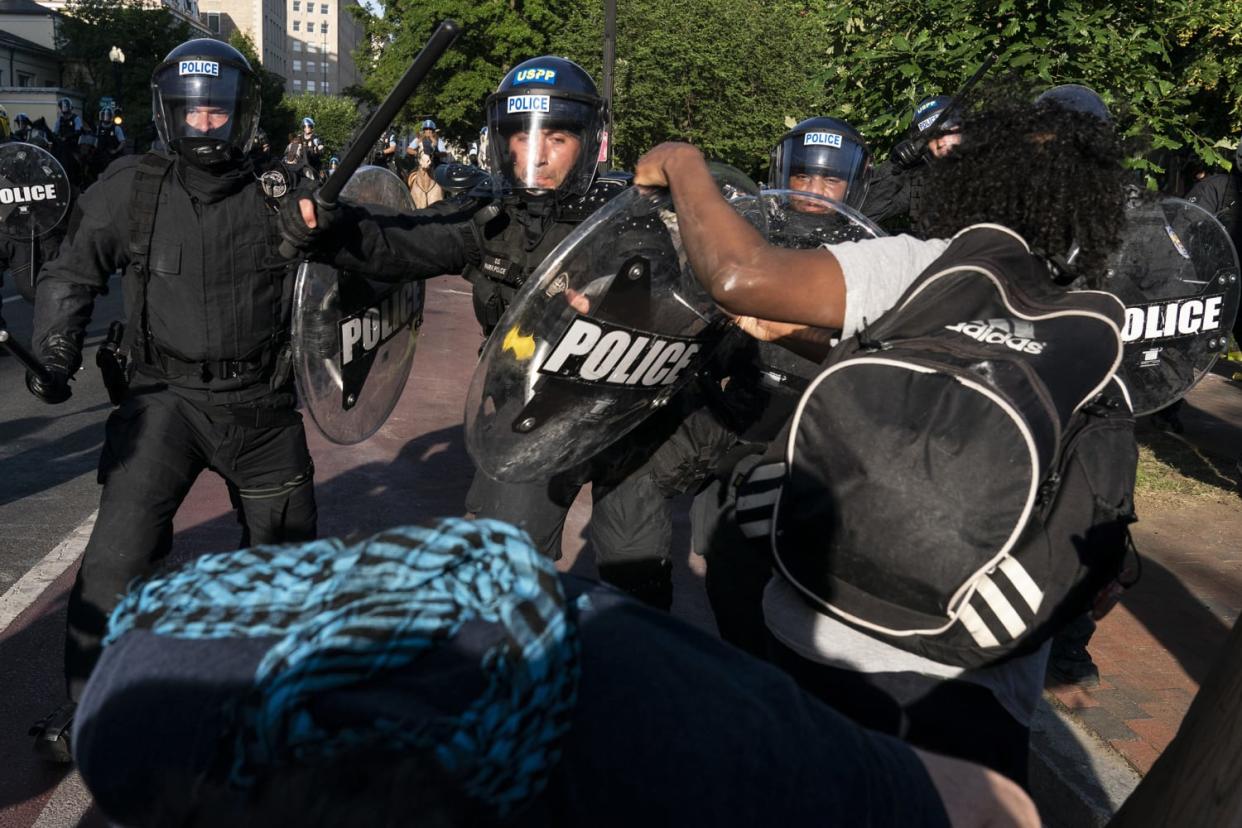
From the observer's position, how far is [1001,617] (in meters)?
1.67

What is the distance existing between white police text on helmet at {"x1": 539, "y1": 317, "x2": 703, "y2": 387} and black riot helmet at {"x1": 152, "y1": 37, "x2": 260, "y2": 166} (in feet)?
4.63

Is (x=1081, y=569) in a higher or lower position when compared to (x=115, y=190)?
lower

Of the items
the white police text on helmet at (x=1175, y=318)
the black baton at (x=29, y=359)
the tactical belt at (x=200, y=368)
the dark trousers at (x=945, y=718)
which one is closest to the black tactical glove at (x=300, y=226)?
the tactical belt at (x=200, y=368)

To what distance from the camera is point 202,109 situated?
352 cm

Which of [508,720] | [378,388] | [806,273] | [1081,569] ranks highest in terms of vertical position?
[806,273]

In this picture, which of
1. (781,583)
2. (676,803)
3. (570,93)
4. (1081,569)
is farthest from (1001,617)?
(570,93)

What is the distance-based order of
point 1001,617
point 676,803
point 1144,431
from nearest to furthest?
1. point 676,803
2. point 1001,617
3. point 1144,431

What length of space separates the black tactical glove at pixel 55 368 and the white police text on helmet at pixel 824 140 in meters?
2.82

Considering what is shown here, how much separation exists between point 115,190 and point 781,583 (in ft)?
8.23

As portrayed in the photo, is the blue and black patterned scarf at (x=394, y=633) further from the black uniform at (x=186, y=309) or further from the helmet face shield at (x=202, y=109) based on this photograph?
the helmet face shield at (x=202, y=109)

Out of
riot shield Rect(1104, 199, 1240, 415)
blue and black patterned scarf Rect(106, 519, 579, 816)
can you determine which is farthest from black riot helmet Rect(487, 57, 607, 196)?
blue and black patterned scarf Rect(106, 519, 579, 816)

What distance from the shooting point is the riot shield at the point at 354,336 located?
3.41 metres

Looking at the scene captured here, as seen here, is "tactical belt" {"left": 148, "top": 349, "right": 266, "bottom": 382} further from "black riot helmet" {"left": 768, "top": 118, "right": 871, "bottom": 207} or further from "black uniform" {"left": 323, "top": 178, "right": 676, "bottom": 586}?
"black riot helmet" {"left": 768, "top": 118, "right": 871, "bottom": 207}

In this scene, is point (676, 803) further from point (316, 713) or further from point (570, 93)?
point (570, 93)
